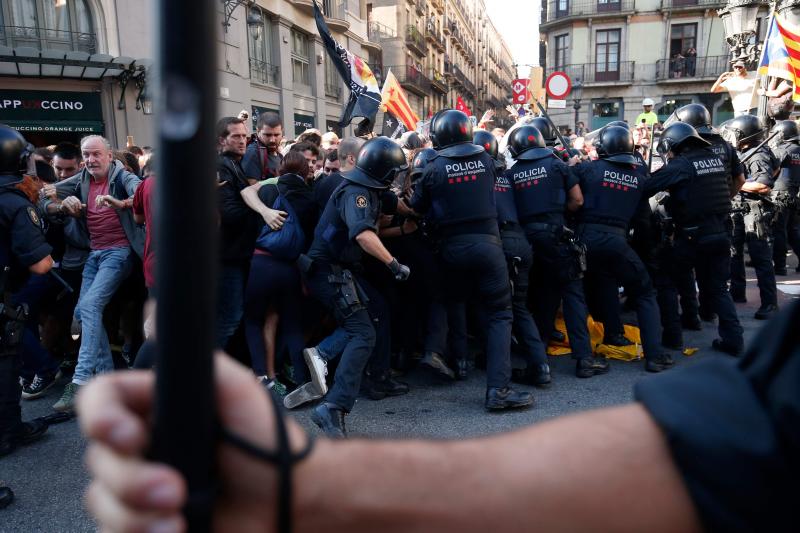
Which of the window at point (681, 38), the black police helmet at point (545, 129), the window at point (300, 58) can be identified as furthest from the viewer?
the window at point (681, 38)

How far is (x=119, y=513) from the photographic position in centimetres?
62

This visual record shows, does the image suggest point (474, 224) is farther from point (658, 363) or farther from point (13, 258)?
point (13, 258)

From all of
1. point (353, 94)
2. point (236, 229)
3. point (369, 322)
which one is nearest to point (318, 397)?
point (369, 322)

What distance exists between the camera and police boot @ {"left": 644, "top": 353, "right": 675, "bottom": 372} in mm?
5094

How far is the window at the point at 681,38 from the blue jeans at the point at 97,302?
116ft

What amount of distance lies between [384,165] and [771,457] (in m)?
3.62

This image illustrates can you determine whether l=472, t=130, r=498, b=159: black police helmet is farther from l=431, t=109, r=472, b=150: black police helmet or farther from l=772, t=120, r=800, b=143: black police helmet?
l=772, t=120, r=800, b=143: black police helmet

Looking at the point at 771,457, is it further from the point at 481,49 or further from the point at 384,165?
the point at 481,49

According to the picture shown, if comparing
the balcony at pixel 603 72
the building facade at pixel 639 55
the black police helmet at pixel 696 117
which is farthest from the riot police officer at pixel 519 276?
the balcony at pixel 603 72

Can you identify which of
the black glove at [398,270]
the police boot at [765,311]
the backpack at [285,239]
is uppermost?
the backpack at [285,239]

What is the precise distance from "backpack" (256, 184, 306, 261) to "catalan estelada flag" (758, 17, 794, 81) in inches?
283

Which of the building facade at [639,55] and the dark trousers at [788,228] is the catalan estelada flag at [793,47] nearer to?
the dark trousers at [788,228]

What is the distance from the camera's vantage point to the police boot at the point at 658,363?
5094 mm

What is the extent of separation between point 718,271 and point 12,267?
5.70 meters
